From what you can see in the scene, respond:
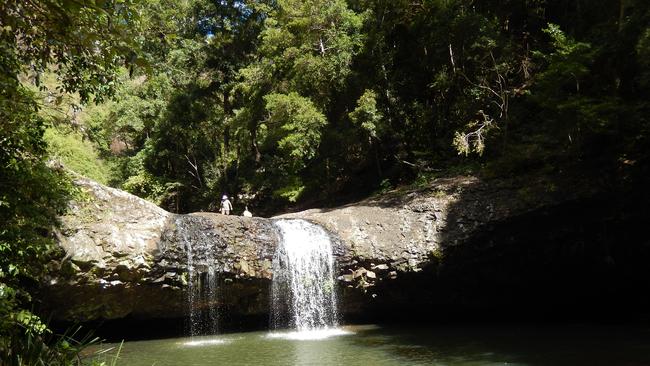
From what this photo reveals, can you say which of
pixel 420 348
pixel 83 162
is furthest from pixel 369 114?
pixel 83 162

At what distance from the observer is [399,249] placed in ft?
38.2

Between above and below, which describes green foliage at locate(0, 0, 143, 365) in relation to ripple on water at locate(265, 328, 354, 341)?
above

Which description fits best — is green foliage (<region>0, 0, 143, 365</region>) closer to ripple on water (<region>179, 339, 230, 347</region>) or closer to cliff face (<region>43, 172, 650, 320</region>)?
cliff face (<region>43, 172, 650, 320</region>)

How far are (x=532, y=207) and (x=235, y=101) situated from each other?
1666cm

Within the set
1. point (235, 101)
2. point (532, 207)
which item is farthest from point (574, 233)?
point (235, 101)

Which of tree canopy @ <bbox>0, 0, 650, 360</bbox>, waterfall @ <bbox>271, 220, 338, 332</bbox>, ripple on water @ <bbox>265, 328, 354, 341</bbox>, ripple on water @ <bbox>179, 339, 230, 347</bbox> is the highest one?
tree canopy @ <bbox>0, 0, 650, 360</bbox>

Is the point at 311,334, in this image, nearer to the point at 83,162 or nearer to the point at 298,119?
the point at 298,119

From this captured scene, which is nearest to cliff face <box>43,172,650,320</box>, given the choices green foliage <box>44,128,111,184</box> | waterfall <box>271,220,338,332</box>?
waterfall <box>271,220,338,332</box>

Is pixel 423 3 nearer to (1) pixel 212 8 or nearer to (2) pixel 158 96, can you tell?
(1) pixel 212 8

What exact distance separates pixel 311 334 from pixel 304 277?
136 centimetres

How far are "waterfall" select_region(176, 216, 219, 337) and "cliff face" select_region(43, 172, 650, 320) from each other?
1.1 inches

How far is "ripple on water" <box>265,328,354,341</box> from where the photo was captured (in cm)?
1080

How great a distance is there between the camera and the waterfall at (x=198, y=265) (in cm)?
1117

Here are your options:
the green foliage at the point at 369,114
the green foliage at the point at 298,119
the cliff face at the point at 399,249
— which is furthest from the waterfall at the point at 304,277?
the green foliage at the point at 298,119
